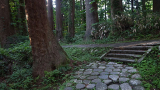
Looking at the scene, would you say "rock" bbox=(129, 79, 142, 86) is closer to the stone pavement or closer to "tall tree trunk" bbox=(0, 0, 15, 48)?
the stone pavement

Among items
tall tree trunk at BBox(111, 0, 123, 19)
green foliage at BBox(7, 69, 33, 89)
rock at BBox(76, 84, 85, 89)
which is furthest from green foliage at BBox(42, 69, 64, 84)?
tall tree trunk at BBox(111, 0, 123, 19)

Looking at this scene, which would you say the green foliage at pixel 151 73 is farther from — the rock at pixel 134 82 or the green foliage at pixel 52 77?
the green foliage at pixel 52 77

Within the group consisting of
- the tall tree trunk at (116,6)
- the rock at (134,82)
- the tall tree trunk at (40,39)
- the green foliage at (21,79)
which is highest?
the tall tree trunk at (116,6)

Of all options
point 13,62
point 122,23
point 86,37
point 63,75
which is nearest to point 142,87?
point 63,75

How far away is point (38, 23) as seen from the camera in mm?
3781

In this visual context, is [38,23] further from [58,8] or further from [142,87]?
[58,8]

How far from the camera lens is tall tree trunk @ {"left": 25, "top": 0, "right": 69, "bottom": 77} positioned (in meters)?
3.72

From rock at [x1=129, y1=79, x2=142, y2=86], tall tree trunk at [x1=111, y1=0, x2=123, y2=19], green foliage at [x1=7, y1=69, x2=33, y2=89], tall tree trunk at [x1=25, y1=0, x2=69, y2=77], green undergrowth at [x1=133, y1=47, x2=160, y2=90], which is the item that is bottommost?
green foliage at [x1=7, y1=69, x2=33, y2=89]

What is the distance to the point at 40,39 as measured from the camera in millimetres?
3832

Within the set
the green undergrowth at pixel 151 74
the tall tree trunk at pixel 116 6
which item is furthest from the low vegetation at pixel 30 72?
the tall tree trunk at pixel 116 6

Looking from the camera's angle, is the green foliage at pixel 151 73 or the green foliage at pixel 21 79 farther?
the green foliage at pixel 21 79

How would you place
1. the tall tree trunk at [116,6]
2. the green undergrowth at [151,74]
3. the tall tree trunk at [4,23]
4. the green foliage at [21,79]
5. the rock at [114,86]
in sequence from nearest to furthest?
the green undergrowth at [151,74] → the rock at [114,86] → the green foliage at [21,79] → the tall tree trunk at [4,23] → the tall tree trunk at [116,6]

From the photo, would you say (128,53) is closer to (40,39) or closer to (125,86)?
(125,86)

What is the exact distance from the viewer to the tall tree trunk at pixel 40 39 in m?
3.72
